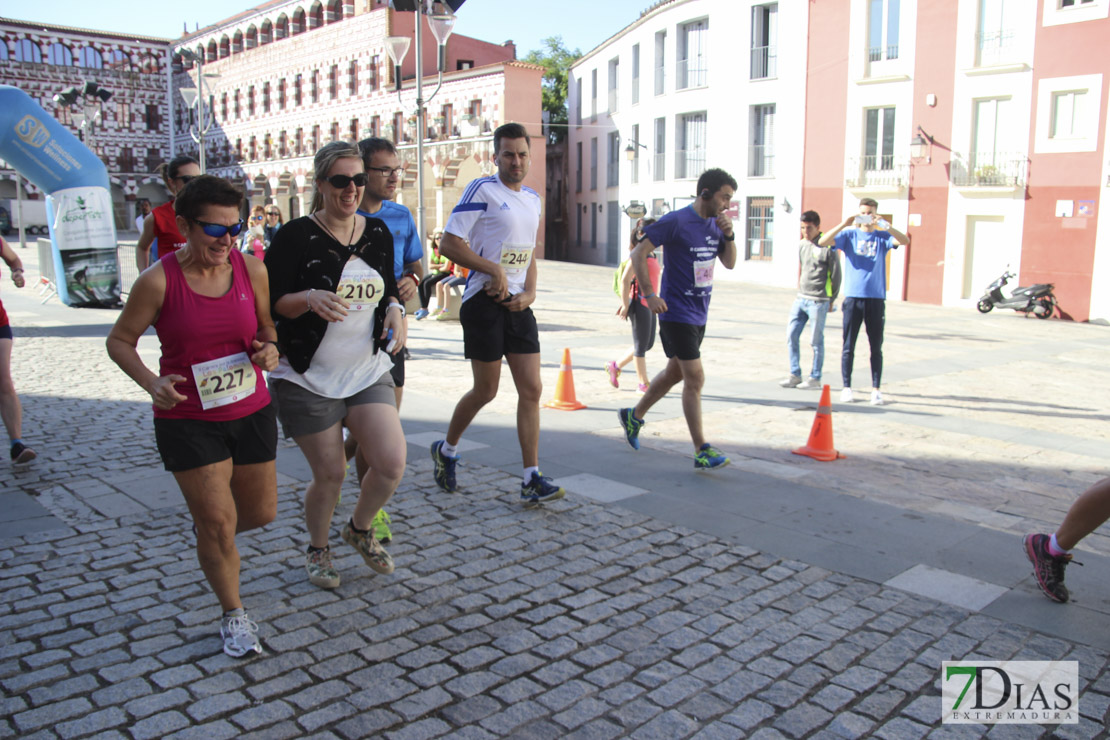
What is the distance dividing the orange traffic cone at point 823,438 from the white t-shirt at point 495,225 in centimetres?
280

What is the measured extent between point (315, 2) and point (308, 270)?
52.9 metres

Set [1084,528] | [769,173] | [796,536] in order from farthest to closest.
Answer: [769,173], [796,536], [1084,528]

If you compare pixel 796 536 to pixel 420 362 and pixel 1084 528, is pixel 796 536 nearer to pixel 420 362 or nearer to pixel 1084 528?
pixel 1084 528

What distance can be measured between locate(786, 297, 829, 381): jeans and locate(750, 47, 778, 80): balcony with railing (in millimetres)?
23934

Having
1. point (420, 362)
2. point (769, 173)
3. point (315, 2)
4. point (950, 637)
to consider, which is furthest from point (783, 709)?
point (315, 2)

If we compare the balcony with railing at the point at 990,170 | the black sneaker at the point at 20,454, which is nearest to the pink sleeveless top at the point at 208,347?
the black sneaker at the point at 20,454

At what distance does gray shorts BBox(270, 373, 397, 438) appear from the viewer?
3.68 meters

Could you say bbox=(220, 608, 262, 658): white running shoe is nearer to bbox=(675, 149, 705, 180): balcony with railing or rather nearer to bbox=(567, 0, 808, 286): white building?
bbox=(567, 0, 808, 286): white building

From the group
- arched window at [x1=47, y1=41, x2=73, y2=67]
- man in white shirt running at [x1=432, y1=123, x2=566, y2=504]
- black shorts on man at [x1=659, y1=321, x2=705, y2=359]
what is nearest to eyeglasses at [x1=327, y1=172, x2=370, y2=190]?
man in white shirt running at [x1=432, y1=123, x2=566, y2=504]

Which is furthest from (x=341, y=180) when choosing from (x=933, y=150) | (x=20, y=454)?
(x=933, y=150)

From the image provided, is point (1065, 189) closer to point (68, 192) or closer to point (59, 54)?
point (68, 192)

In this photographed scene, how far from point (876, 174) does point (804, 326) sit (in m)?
20.0

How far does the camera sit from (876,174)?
27.4m

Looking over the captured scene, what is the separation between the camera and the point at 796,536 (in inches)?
187
